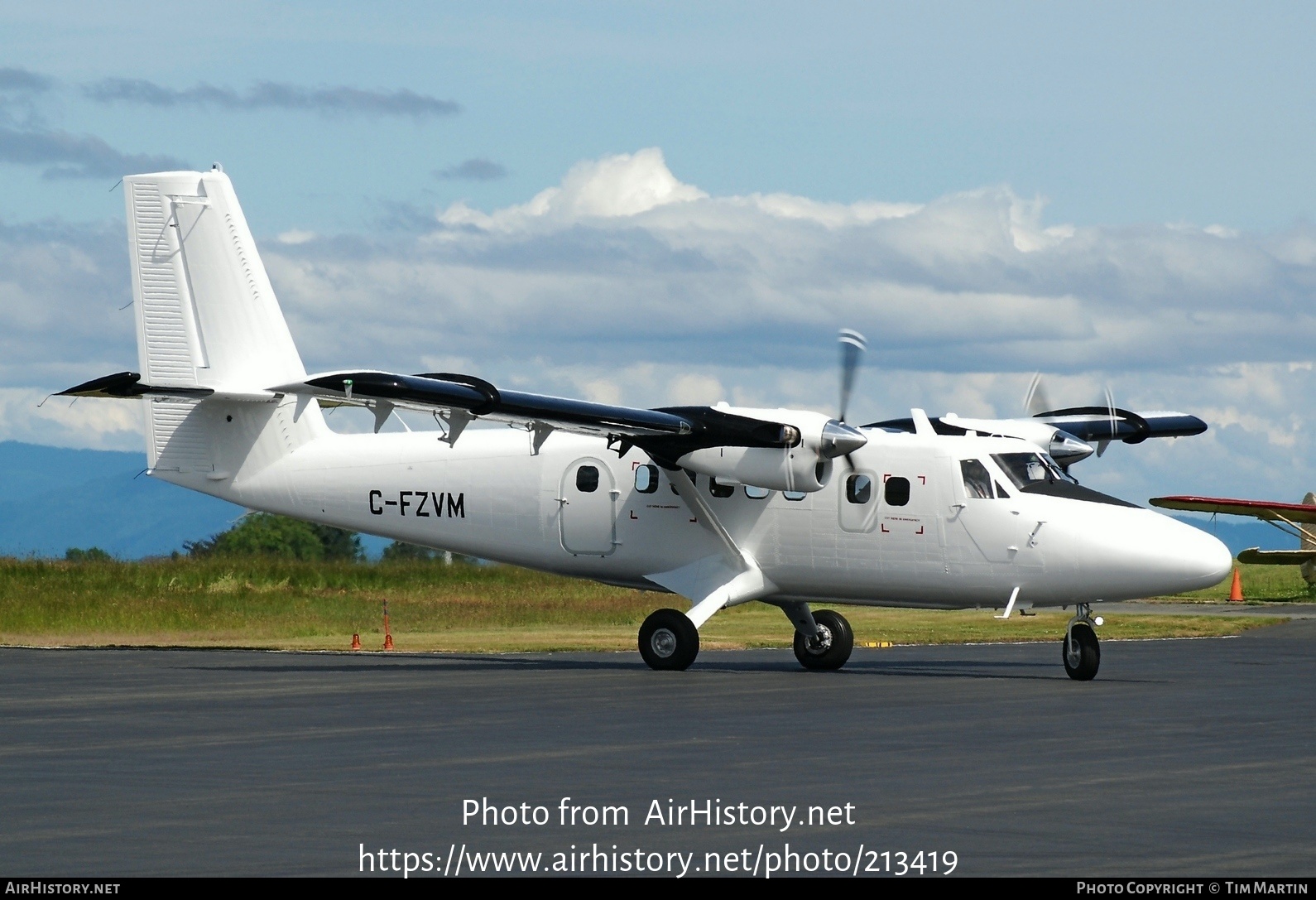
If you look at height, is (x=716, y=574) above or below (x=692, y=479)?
below

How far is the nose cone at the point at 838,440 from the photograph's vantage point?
80.1ft

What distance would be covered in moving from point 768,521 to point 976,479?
122 inches

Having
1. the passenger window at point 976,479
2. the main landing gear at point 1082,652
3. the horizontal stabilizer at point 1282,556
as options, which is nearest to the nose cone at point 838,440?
the passenger window at point 976,479

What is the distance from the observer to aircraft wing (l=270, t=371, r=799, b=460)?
894 inches

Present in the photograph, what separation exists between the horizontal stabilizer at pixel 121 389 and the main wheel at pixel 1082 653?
504 inches

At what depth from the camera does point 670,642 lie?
25797 mm

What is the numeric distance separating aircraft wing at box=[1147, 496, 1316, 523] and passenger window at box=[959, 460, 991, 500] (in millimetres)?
23029

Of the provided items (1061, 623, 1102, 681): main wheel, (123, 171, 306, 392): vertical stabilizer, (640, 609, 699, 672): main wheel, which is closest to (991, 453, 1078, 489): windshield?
(1061, 623, 1102, 681): main wheel

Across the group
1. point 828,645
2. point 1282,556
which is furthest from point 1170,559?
point 1282,556

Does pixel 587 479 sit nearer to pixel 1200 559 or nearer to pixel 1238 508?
pixel 1200 559

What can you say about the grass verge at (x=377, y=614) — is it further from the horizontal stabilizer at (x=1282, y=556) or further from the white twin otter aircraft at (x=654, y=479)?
the horizontal stabilizer at (x=1282, y=556)

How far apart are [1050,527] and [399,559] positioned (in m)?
30.1

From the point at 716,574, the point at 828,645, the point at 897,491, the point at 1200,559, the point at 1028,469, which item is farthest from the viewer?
the point at 828,645

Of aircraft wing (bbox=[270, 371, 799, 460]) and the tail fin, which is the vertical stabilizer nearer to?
the tail fin
